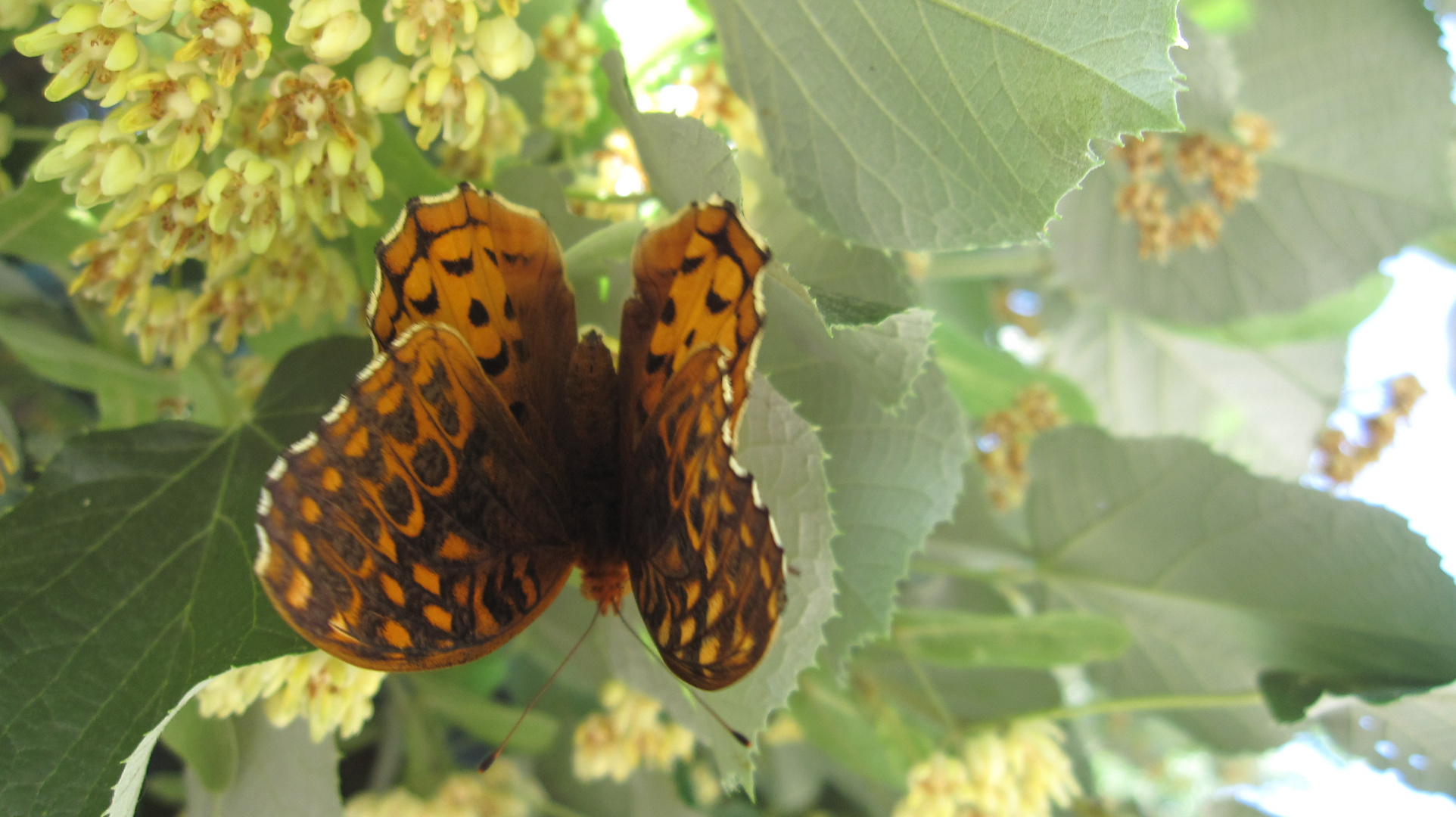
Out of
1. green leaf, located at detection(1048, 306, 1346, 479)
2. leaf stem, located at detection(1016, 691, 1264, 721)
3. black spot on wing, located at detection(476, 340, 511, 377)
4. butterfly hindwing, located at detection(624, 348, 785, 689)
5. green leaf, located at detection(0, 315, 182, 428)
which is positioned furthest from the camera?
green leaf, located at detection(1048, 306, 1346, 479)

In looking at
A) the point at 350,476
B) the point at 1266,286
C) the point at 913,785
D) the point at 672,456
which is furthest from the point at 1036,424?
the point at 350,476

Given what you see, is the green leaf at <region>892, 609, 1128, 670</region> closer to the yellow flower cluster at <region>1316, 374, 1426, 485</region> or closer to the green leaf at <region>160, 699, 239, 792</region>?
the green leaf at <region>160, 699, 239, 792</region>

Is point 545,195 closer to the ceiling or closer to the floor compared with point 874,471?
closer to the ceiling

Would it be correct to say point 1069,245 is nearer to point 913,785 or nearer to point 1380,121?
point 1380,121

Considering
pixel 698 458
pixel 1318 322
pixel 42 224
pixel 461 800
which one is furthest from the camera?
pixel 1318 322

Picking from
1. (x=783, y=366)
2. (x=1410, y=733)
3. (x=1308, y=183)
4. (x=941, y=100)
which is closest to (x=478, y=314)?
(x=783, y=366)

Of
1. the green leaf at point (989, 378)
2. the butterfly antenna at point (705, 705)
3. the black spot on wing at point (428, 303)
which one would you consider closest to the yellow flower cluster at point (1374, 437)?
the green leaf at point (989, 378)

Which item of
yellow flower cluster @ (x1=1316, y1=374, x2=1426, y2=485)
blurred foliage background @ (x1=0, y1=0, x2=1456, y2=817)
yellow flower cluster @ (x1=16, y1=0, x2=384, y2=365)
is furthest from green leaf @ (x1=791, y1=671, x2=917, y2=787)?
yellow flower cluster @ (x1=1316, y1=374, x2=1426, y2=485)

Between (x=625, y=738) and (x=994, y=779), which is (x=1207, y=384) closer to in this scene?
(x=994, y=779)
